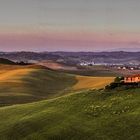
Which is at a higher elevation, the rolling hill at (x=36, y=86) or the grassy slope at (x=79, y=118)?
the grassy slope at (x=79, y=118)

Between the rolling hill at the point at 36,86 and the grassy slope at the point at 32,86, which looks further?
the rolling hill at the point at 36,86

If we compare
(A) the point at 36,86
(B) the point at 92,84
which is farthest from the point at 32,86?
(B) the point at 92,84

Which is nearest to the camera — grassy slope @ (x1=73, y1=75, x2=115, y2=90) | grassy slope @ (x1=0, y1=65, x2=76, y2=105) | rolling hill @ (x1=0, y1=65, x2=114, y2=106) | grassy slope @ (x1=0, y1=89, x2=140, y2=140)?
grassy slope @ (x1=0, y1=89, x2=140, y2=140)

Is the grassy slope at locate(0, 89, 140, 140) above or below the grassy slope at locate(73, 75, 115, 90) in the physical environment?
above

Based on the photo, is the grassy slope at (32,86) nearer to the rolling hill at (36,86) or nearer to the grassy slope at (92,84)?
the rolling hill at (36,86)

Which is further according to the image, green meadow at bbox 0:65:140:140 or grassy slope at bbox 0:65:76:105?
grassy slope at bbox 0:65:76:105

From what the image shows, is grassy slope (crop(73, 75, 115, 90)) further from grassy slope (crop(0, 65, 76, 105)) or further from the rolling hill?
grassy slope (crop(0, 65, 76, 105))

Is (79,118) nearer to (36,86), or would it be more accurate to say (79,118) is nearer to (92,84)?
(36,86)

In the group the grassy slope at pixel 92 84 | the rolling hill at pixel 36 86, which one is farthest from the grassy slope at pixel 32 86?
the grassy slope at pixel 92 84

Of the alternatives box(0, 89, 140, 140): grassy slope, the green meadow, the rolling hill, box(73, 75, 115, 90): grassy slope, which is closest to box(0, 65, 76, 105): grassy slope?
the rolling hill
